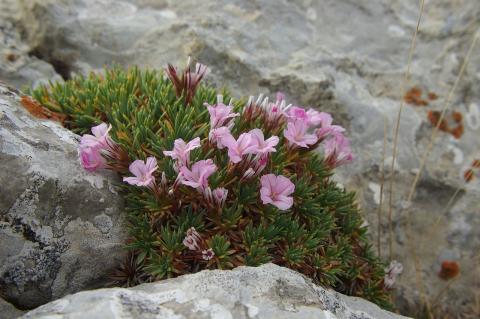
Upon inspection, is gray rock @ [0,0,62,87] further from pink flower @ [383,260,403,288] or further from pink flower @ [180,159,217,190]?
pink flower @ [383,260,403,288]

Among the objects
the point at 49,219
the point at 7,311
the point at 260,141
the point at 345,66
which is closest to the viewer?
the point at 7,311

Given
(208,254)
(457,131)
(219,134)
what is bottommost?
(208,254)

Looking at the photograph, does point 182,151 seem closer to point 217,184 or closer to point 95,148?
point 217,184

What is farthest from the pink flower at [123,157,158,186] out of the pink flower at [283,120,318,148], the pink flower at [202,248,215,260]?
the pink flower at [283,120,318,148]

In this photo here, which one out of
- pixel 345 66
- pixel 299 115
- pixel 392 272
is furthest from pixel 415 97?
pixel 299 115

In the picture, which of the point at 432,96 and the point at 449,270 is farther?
the point at 432,96

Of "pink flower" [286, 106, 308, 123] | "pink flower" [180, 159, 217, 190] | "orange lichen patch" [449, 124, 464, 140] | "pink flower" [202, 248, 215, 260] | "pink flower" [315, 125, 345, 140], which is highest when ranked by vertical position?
"pink flower" [286, 106, 308, 123]

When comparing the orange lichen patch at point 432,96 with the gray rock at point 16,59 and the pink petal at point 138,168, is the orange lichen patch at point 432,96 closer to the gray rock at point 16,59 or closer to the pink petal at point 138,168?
the pink petal at point 138,168

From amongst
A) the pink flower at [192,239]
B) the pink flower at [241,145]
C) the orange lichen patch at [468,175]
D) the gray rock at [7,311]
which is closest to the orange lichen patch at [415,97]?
the orange lichen patch at [468,175]
